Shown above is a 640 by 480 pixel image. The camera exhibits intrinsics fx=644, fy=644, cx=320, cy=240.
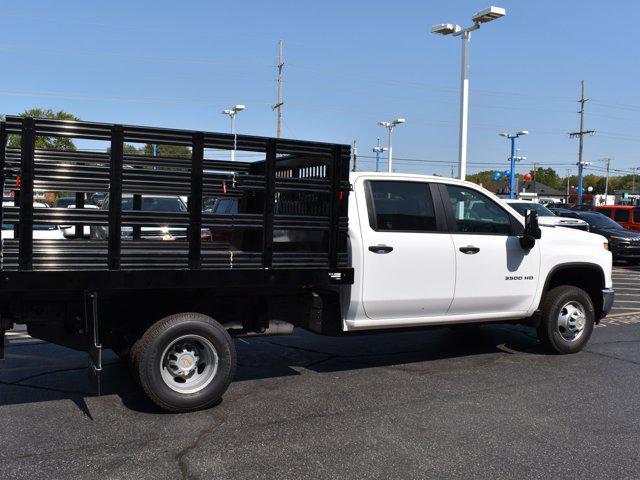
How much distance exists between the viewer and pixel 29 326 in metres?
5.09

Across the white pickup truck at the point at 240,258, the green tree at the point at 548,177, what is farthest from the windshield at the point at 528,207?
the green tree at the point at 548,177

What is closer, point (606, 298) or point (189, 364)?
point (189, 364)

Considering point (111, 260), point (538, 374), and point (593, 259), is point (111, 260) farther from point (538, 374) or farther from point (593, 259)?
point (593, 259)

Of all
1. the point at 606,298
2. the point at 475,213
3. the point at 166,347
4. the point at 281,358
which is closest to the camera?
the point at 166,347

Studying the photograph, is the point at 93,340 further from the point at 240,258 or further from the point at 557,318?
the point at 557,318

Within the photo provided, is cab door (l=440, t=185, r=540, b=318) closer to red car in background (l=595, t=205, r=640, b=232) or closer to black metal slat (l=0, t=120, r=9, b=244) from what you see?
black metal slat (l=0, t=120, r=9, b=244)

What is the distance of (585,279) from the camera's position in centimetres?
757

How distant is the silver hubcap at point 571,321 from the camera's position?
283 inches

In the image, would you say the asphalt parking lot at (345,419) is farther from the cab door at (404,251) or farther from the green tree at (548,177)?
the green tree at (548,177)

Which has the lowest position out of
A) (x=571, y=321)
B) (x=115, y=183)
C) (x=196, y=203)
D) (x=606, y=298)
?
(x=571, y=321)

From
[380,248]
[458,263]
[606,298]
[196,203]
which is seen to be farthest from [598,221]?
[196,203]

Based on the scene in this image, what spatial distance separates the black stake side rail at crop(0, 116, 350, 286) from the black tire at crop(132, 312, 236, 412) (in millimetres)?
486

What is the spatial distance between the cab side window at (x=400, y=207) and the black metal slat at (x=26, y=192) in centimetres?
285

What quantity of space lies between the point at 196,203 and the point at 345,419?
2025mm
